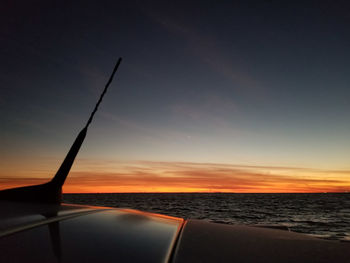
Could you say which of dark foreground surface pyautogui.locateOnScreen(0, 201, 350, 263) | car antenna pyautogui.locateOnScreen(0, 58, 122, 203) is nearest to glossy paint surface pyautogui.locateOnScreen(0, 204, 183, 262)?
dark foreground surface pyautogui.locateOnScreen(0, 201, 350, 263)

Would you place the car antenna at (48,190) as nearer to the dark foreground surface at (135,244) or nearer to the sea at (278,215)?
the dark foreground surface at (135,244)

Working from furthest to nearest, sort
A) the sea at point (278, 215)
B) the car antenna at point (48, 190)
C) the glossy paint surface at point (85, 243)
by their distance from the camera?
the sea at point (278, 215)
the car antenna at point (48, 190)
the glossy paint surface at point (85, 243)

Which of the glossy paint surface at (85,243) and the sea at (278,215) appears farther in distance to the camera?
the sea at (278,215)

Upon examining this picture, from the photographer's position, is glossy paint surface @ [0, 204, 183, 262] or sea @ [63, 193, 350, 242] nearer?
glossy paint surface @ [0, 204, 183, 262]

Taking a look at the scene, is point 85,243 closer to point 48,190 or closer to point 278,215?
point 48,190

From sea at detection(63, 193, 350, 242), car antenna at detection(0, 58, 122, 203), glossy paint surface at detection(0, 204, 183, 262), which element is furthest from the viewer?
sea at detection(63, 193, 350, 242)

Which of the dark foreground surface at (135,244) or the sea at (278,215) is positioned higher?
the dark foreground surface at (135,244)

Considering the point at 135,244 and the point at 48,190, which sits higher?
the point at 48,190

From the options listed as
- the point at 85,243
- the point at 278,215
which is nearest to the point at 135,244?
the point at 85,243

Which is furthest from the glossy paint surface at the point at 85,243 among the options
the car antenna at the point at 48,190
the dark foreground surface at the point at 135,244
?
the car antenna at the point at 48,190

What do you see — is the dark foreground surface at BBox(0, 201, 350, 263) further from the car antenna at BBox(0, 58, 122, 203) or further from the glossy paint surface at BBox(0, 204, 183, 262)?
the car antenna at BBox(0, 58, 122, 203)

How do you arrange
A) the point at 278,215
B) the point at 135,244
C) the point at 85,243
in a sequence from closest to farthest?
the point at 85,243
the point at 135,244
the point at 278,215

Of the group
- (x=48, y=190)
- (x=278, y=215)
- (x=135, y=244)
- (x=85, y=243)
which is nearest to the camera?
(x=85, y=243)

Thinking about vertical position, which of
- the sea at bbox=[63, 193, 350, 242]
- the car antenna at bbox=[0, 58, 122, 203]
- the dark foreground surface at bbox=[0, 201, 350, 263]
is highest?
the car antenna at bbox=[0, 58, 122, 203]
